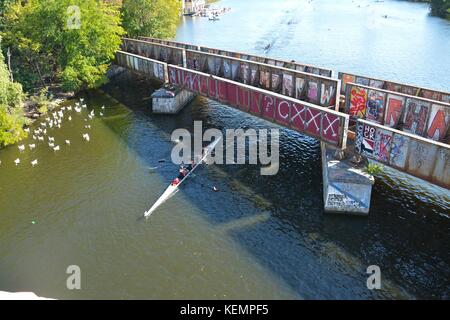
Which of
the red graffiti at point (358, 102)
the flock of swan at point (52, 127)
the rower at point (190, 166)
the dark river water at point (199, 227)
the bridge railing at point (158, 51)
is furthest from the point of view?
the bridge railing at point (158, 51)

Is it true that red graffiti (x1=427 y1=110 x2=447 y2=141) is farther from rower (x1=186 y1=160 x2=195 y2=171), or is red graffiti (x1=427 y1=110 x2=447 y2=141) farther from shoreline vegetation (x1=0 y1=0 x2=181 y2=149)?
shoreline vegetation (x1=0 y1=0 x2=181 y2=149)

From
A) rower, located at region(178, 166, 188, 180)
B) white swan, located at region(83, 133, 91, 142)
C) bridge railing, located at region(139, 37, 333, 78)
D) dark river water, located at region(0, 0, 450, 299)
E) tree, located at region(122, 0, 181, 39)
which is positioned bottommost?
dark river water, located at region(0, 0, 450, 299)

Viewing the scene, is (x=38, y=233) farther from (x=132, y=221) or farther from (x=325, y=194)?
(x=325, y=194)

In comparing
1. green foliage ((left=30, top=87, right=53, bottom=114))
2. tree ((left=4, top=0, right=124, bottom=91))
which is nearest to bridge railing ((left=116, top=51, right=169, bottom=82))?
tree ((left=4, top=0, right=124, bottom=91))

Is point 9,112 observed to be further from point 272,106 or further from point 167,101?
point 272,106

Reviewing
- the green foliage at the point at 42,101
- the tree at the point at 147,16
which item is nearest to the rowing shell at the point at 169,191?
the green foliage at the point at 42,101

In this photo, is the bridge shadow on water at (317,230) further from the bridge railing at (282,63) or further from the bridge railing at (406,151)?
the bridge railing at (282,63)
